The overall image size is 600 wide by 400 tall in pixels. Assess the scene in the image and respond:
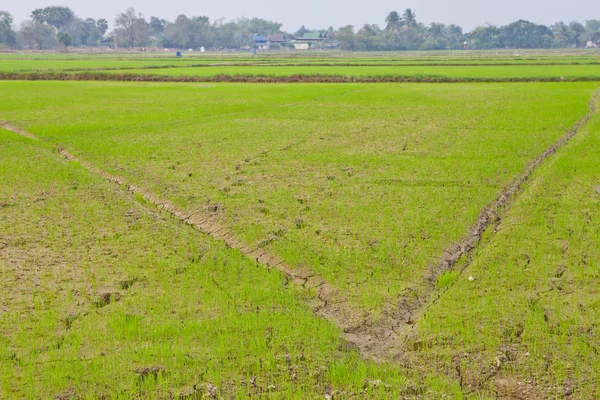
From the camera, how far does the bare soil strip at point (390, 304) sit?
5.47m

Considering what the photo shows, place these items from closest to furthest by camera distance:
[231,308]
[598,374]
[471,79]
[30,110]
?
1. [598,374]
2. [231,308]
3. [30,110]
4. [471,79]

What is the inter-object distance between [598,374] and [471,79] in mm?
33930

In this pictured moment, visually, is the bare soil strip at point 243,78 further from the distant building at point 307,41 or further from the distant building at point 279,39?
the distant building at point 279,39

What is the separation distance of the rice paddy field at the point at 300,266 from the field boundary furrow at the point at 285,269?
0.10 feet

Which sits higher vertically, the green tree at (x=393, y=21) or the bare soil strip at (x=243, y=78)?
the green tree at (x=393, y=21)

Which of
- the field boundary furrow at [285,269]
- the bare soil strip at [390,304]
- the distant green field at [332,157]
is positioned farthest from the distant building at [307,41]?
the bare soil strip at [390,304]

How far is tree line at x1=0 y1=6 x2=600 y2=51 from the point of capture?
11756 cm

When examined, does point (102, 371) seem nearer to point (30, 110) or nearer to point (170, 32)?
point (30, 110)

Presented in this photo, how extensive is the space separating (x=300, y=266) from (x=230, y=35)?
142427 millimetres

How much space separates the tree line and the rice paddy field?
349ft

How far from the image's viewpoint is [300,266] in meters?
7.08

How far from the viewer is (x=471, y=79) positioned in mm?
36656

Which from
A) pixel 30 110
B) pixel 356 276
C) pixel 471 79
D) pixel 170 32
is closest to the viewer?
pixel 356 276

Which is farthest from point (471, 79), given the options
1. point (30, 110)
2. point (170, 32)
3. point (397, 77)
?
point (170, 32)
